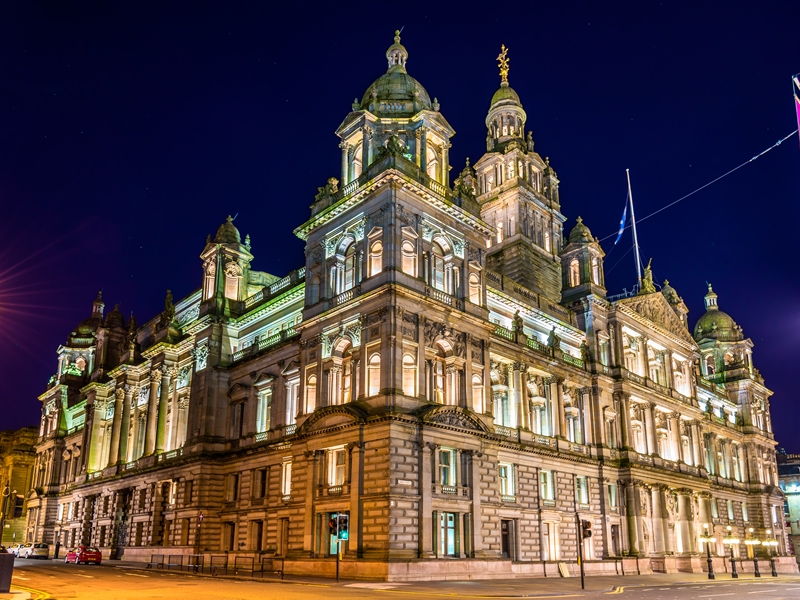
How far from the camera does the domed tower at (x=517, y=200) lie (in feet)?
235

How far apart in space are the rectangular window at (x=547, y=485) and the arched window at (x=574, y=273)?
59.3 feet

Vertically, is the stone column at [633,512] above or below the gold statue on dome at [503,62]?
below

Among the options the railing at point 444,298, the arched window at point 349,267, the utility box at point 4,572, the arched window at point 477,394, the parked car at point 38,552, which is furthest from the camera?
the parked car at point 38,552

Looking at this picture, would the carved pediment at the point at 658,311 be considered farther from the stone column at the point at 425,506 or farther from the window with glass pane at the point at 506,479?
the stone column at the point at 425,506

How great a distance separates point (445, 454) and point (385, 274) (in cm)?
1085

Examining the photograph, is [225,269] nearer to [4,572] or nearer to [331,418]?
[331,418]

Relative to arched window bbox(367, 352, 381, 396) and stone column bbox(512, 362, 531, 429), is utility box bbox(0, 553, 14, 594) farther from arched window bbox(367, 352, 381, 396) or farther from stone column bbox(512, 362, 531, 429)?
stone column bbox(512, 362, 531, 429)

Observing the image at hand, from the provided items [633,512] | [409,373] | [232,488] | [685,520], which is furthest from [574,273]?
[232,488]

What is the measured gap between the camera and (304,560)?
40.5 metres

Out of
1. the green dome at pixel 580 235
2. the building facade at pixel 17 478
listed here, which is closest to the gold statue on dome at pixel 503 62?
the green dome at pixel 580 235

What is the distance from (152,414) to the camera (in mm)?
63594

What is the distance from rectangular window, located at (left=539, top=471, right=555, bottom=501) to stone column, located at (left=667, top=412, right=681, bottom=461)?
18869mm

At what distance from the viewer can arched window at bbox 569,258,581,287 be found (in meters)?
64.1

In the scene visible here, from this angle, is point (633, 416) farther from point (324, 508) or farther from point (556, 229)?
point (324, 508)
